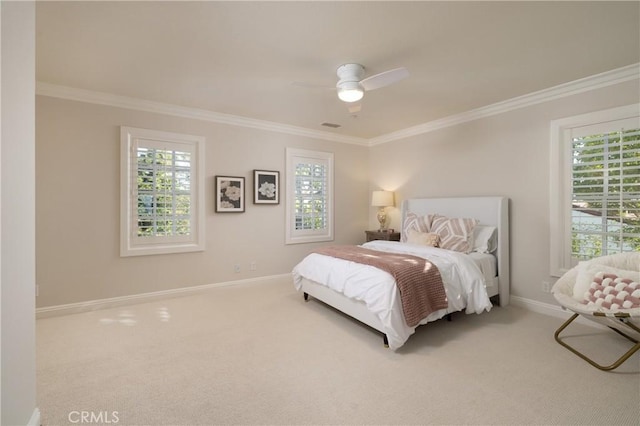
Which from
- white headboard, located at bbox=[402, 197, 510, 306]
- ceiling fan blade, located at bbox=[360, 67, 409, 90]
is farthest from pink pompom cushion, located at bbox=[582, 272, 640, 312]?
ceiling fan blade, located at bbox=[360, 67, 409, 90]

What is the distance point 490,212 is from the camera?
12.3 feet

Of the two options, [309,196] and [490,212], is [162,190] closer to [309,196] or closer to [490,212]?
[309,196]

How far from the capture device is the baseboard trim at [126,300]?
325cm

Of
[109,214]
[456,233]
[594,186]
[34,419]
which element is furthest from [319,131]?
[34,419]

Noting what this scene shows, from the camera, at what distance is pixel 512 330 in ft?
9.51

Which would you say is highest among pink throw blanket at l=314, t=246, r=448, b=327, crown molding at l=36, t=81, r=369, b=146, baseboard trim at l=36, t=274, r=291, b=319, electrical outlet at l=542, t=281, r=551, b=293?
crown molding at l=36, t=81, r=369, b=146

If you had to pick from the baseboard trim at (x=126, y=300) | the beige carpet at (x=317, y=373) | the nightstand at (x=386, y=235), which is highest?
the nightstand at (x=386, y=235)

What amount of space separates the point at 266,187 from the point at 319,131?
4.56ft

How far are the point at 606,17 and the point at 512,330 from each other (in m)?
2.70

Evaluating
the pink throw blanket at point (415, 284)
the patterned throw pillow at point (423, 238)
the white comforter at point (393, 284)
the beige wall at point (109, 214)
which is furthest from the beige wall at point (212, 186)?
the pink throw blanket at point (415, 284)

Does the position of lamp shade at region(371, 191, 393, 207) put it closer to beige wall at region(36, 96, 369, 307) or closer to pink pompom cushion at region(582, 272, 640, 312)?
beige wall at region(36, 96, 369, 307)

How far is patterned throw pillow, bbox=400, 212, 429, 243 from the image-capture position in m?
4.06

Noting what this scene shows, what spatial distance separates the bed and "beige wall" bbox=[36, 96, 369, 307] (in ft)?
4.07

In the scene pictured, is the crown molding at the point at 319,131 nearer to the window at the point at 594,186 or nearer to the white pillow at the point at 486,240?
the window at the point at 594,186
